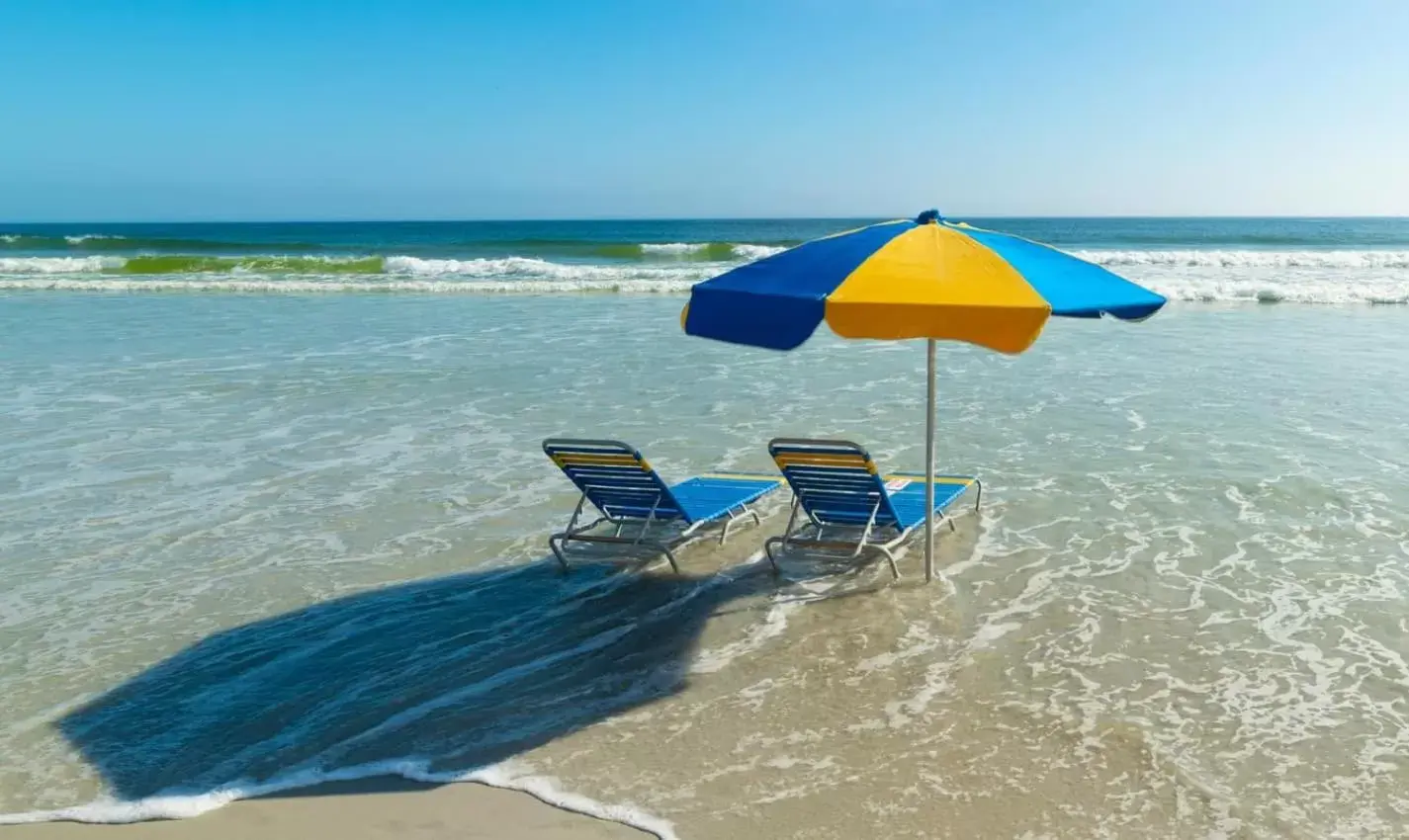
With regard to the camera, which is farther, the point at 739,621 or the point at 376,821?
the point at 739,621

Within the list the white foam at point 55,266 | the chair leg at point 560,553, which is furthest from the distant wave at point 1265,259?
the white foam at point 55,266

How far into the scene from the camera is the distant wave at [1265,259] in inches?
1401

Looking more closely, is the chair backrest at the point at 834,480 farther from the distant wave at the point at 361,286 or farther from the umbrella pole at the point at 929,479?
the distant wave at the point at 361,286

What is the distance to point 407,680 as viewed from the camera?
5172 millimetres

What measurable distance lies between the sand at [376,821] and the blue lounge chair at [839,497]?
8.06 feet

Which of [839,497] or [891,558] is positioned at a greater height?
[839,497]

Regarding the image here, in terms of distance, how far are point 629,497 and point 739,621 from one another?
1149mm

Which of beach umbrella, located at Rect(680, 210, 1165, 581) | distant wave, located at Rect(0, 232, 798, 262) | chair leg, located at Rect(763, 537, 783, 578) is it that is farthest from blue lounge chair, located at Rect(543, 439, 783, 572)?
distant wave, located at Rect(0, 232, 798, 262)

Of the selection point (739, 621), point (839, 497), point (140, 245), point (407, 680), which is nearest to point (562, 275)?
point (839, 497)

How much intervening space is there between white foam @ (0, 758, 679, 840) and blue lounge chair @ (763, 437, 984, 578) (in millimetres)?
2317

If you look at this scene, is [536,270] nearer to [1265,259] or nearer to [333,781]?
[1265,259]

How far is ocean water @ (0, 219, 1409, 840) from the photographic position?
4.18m

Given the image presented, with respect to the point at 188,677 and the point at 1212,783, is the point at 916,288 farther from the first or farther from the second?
the point at 188,677

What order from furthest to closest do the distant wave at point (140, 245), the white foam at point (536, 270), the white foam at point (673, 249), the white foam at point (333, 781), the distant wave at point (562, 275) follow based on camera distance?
1. the distant wave at point (140, 245)
2. the white foam at point (673, 249)
3. the white foam at point (536, 270)
4. the distant wave at point (562, 275)
5. the white foam at point (333, 781)
